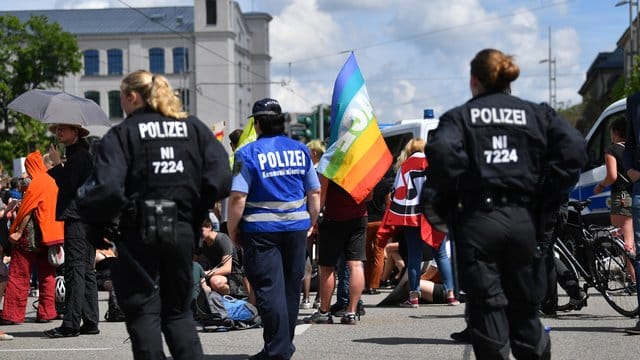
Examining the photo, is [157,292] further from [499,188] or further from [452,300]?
[452,300]

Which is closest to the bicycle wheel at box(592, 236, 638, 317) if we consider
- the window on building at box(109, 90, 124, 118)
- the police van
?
the police van

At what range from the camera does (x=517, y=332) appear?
20.7 ft

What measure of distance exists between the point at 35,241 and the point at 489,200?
21.8 feet

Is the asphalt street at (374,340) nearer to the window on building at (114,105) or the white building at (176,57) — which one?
the white building at (176,57)

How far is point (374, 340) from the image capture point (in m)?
9.71

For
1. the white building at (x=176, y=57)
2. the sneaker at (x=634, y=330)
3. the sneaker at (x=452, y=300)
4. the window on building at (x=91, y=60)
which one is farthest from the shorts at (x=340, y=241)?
the window on building at (x=91, y=60)

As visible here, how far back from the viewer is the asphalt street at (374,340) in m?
8.86

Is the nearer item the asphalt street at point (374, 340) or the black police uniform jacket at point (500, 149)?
the black police uniform jacket at point (500, 149)

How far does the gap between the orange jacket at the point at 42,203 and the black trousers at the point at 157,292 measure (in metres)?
5.45

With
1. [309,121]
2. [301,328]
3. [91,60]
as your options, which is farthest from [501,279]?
[91,60]

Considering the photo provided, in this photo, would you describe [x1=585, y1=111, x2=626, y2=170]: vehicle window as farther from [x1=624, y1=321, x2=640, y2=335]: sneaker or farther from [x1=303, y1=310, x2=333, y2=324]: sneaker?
[x1=624, y1=321, x2=640, y2=335]: sneaker

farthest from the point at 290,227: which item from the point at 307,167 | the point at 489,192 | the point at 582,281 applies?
the point at 582,281

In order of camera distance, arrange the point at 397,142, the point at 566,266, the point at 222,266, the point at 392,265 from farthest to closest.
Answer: the point at 397,142 → the point at 392,265 → the point at 222,266 → the point at 566,266

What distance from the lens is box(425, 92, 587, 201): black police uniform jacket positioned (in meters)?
6.10
